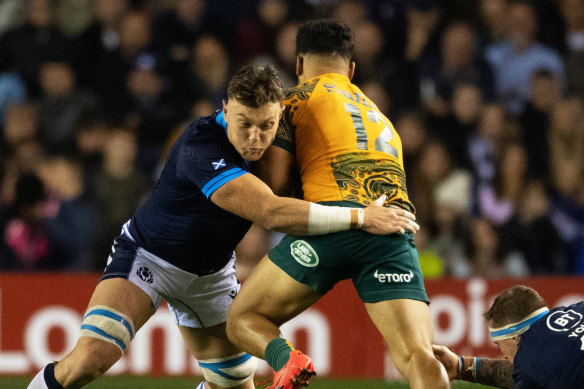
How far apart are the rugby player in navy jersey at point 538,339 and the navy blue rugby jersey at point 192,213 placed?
1.62 m

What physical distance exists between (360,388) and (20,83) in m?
5.29

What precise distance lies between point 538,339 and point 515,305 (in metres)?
0.26

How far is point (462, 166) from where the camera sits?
9.90m

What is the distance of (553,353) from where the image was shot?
445cm

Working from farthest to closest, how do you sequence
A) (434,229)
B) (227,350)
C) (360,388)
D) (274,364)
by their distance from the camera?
(434,229)
(360,388)
(227,350)
(274,364)

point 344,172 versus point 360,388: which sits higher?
point 344,172

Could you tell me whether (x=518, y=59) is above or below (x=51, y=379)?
above

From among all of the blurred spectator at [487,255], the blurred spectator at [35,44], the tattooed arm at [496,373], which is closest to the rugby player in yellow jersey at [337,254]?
the tattooed arm at [496,373]

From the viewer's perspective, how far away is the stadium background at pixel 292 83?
8.75 m

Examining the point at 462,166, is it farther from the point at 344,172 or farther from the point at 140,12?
the point at 344,172

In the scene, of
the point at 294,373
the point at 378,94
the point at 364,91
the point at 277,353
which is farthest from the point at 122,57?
the point at 294,373

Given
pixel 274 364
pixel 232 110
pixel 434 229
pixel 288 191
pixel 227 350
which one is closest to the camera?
pixel 274 364

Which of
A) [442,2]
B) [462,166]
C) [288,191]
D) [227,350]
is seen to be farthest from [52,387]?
[442,2]

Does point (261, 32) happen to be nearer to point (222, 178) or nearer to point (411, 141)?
point (411, 141)
